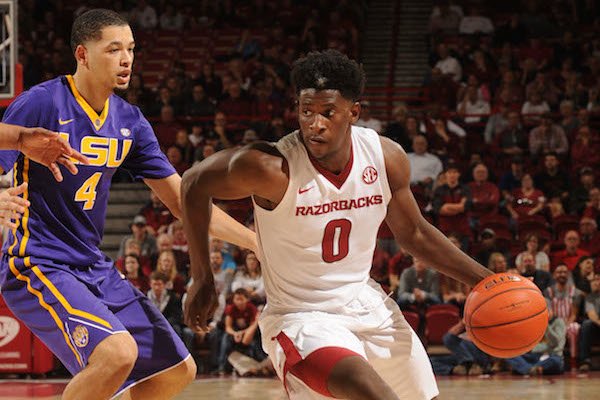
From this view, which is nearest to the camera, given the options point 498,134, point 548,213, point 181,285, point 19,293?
point 19,293

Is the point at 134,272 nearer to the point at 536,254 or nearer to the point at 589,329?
the point at 536,254

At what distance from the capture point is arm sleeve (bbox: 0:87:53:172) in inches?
154

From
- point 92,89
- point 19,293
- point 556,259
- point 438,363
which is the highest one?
point 92,89

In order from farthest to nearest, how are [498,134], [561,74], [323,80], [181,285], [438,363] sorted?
[561,74]
[498,134]
[181,285]
[438,363]
[323,80]

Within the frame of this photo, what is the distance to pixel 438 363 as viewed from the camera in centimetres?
909

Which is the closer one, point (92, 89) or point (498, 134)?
point (92, 89)

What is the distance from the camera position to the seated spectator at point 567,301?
9.27 meters

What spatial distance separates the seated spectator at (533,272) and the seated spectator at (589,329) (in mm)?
442

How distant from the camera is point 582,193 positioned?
1102 cm

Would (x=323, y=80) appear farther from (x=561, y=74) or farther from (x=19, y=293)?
(x=561, y=74)

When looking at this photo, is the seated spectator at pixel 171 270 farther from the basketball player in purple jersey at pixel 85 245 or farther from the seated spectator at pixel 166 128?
the basketball player in purple jersey at pixel 85 245

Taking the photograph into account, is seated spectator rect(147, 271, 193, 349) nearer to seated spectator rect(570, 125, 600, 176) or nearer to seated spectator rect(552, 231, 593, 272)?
seated spectator rect(552, 231, 593, 272)

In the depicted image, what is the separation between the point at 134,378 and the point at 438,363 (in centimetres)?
549

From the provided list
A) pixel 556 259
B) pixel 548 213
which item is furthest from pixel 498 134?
pixel 556 259
